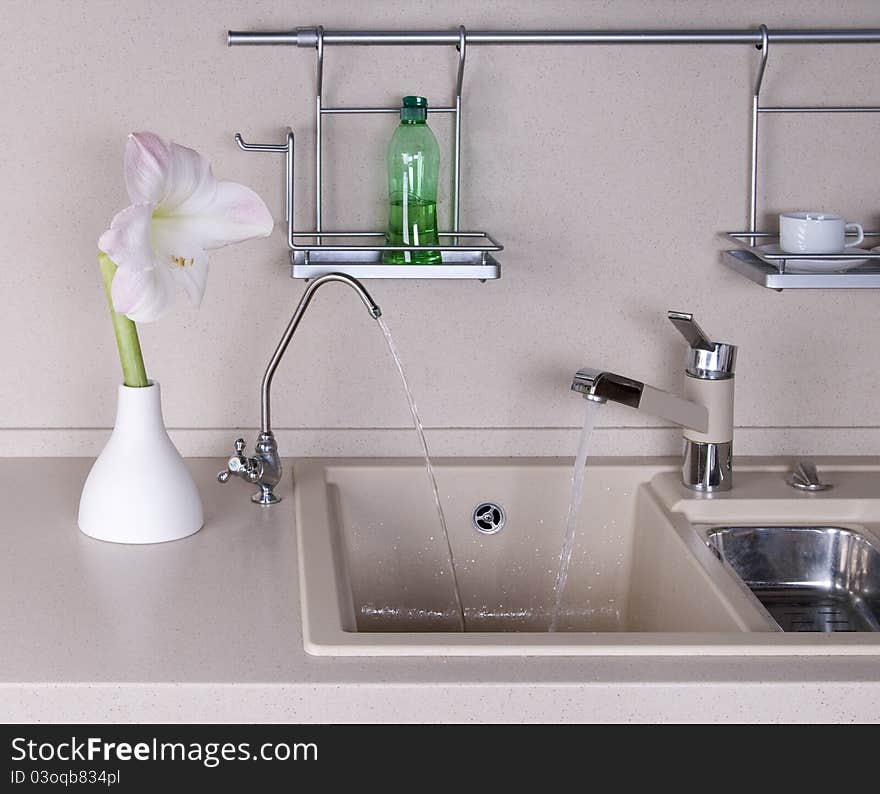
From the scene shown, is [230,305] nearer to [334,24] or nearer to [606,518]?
[334,24]

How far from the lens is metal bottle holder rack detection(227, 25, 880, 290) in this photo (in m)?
1.51

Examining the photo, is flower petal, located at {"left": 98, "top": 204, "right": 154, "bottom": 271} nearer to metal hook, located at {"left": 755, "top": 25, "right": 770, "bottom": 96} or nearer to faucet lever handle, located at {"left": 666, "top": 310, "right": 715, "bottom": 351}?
faucet lever handle, located at {"left": 666, "top": 310, "right": 715, "bottom": 351}

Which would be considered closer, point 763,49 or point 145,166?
point 145,166

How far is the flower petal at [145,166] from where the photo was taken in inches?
50.3

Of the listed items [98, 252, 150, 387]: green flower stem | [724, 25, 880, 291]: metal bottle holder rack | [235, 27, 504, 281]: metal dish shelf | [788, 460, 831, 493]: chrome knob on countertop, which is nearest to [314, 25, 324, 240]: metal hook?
[235, 27, 504, 281]: metal dish shelf

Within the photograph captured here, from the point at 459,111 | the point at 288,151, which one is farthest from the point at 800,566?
the point at 288,151

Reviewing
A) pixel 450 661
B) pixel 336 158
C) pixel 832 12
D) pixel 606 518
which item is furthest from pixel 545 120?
pixel 450 661

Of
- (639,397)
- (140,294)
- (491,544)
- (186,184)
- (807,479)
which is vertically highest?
(186,184)

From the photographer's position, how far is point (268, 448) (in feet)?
4.95

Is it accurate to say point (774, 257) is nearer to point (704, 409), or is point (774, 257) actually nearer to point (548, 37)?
point (704, 409)

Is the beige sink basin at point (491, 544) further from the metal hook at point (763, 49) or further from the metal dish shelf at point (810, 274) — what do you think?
the metal hook at point (763, 49)

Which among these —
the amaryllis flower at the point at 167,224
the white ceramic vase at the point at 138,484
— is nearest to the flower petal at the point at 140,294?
the amaryllis flower at the point at 167,224

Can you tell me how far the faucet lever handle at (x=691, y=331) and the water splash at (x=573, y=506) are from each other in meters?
0.15

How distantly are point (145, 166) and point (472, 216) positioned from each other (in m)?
0.51
